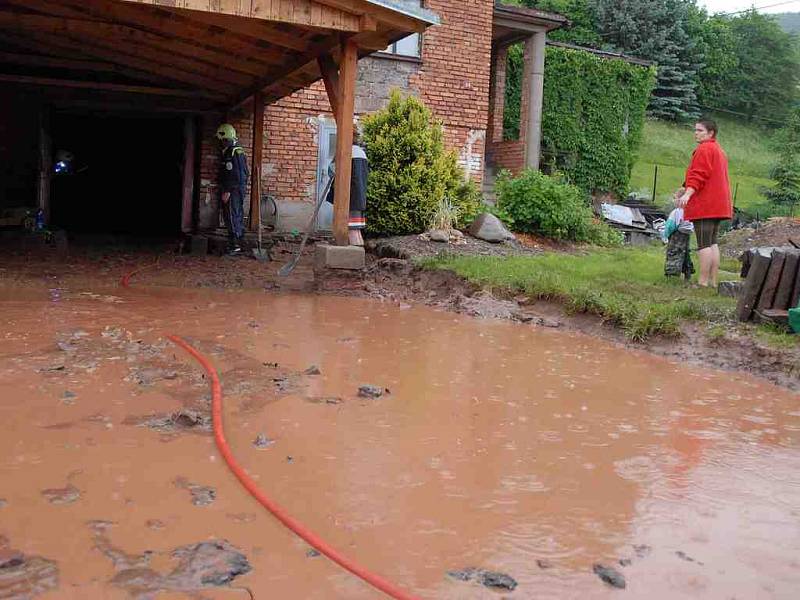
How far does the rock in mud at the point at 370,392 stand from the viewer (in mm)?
4453

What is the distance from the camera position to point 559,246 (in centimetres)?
1305

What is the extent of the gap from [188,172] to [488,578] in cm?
1193

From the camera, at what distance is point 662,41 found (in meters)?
33.3

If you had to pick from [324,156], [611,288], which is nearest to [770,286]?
[611,288]

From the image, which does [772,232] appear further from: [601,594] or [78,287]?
[601,594]

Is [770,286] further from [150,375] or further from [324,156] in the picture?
[324,156]

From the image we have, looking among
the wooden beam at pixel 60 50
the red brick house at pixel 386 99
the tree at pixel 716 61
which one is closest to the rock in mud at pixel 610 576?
the wooden beam at pixel 60 50

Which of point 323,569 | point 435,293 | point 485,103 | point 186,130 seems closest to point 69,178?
point 186,130

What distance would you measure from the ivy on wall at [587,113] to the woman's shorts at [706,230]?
11601mm

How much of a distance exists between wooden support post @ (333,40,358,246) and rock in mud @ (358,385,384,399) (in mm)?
4191

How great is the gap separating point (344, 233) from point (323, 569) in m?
6.48

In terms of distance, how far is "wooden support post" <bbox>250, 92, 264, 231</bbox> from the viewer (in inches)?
467

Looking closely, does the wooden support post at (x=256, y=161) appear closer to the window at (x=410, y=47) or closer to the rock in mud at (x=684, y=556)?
the window at (x=410, y=47)

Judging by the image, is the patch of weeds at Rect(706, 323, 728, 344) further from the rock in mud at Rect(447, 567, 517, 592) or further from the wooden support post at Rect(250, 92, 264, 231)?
the wooden support post at Rect(250, 92, 264, 231)
